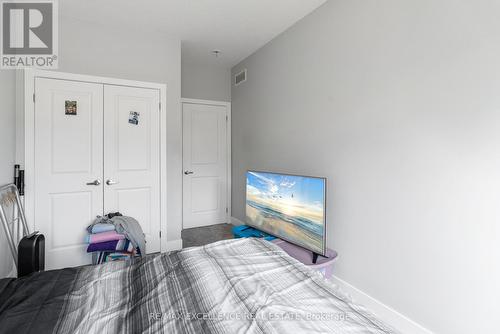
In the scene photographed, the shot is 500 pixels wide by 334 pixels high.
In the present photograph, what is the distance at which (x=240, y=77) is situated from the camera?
430 centimetres

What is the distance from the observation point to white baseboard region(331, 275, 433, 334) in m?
1.89

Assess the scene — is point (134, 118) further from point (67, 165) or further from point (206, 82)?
point (206, 82)

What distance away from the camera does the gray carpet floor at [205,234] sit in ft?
12.7

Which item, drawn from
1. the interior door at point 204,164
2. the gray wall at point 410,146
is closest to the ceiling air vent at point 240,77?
the interior door at point 204,164

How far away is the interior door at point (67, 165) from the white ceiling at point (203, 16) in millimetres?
797

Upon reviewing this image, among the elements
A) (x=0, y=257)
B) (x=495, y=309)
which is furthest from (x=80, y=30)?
(x=495, y=309)

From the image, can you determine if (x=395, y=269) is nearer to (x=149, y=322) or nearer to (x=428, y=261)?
(x=428, y=261)

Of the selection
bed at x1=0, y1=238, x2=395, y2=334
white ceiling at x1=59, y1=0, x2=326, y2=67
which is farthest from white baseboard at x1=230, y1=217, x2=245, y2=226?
bed at x1=0, y1=238, x2=395, y2=334

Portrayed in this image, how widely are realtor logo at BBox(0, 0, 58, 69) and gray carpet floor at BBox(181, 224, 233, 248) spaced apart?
107 inches

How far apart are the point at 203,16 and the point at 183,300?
2.89 m

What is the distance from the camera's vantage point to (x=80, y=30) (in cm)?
300

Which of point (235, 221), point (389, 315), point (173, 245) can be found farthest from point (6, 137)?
point (389, 315)

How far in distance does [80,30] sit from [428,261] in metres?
3.99

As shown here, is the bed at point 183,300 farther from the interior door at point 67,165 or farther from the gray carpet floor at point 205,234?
the gray carpet floor at point 205,234
